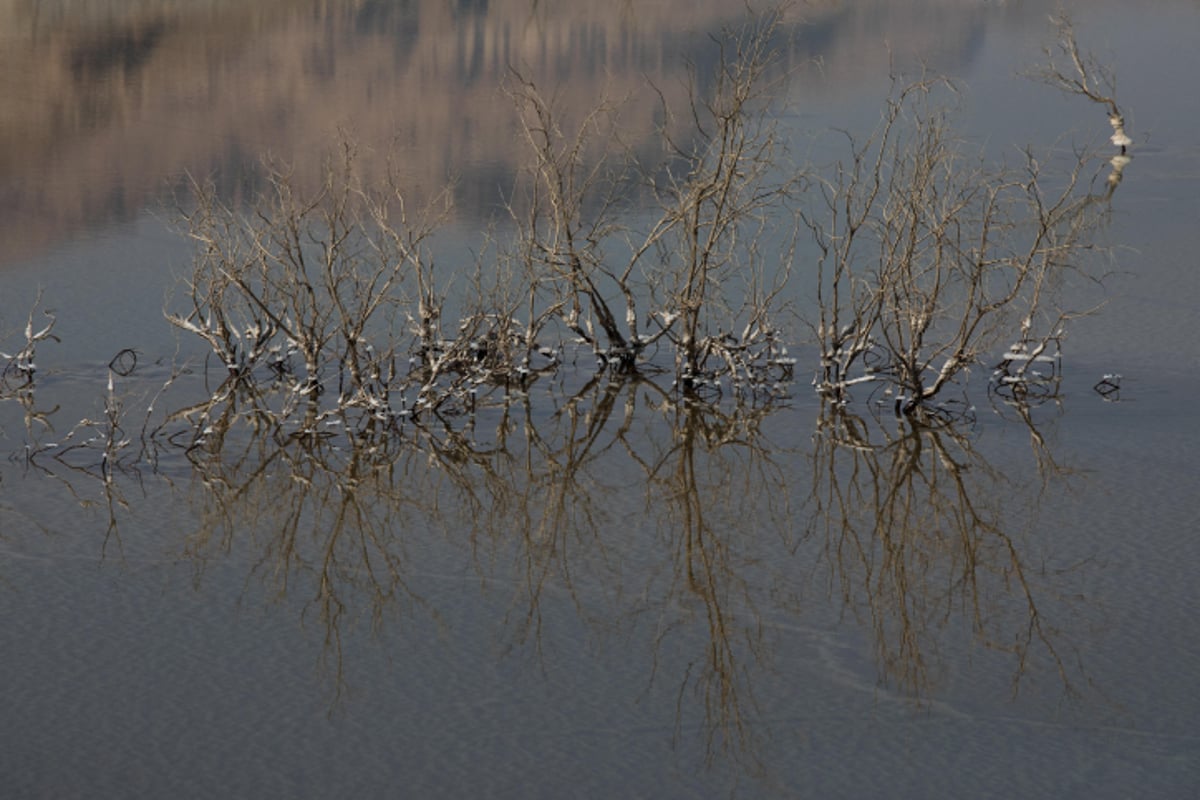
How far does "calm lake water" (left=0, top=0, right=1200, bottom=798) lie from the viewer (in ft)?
22.9

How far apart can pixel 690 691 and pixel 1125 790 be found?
71.5 inches

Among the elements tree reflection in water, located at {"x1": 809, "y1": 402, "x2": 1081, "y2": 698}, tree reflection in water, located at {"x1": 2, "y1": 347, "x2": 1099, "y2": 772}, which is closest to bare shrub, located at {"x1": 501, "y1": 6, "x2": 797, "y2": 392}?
tree reflection in water, located at {"x1": 2, "y1": 347, "x2": 1099, "y2": 772}

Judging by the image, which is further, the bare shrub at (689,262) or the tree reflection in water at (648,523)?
the bare shrub at (689,262)

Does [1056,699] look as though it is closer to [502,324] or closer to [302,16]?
[502,324]

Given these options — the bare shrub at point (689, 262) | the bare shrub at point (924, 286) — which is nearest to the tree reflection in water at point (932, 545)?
the bare shrub at point (924, 286)

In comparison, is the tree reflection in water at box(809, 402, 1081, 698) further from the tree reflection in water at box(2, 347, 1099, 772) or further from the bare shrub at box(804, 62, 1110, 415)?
the bare shrub at box(804, 62, 1110, 415)

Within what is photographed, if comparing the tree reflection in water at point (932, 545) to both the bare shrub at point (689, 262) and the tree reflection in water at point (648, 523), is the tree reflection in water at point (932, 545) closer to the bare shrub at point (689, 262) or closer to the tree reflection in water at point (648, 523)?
the tree reflection in water at point (648, 523)

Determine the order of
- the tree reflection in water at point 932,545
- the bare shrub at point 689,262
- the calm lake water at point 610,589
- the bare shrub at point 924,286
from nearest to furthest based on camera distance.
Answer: the calm lake water at point 610,589 → the tree reflection in water at point 932,545 → the bare shrub at point 924,286 → the bare shrub at point 689,262

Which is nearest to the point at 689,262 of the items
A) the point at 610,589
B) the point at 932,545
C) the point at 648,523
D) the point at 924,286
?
the point at 924,286

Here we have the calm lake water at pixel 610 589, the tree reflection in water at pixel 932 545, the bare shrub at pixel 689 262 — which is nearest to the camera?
the calm lake water at pixel 610 589

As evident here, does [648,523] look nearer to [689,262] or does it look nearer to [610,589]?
[610,589]

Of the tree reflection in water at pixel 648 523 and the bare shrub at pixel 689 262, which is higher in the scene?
the bare shrub at pixel 689 262

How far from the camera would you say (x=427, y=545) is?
372 inches

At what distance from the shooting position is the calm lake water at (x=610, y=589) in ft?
22.9
